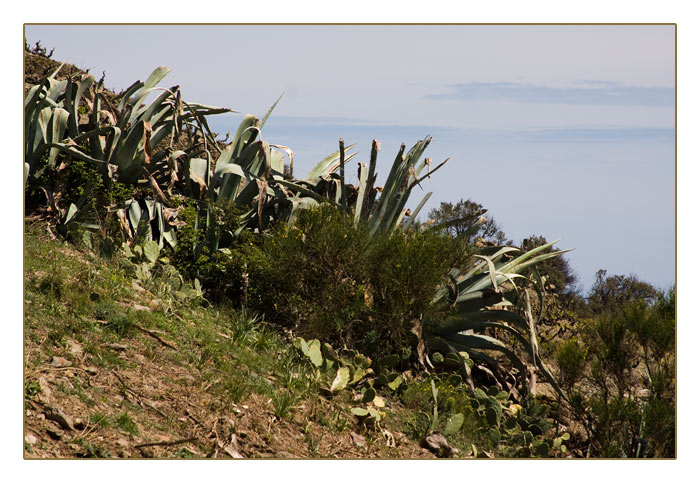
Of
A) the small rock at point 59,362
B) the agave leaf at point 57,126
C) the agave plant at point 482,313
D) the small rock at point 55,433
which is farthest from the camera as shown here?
the agave leaf at point 57,126

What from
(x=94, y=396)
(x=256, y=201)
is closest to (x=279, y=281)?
(x=256, y=201)

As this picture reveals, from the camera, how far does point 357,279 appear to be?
7.05 meters

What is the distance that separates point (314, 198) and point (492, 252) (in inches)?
83.6

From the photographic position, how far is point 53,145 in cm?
779

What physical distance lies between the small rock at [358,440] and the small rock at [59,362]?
2162mm

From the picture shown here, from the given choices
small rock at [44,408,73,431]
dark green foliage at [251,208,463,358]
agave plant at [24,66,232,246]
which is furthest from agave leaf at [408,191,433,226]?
small rock at [44,408,73,431]

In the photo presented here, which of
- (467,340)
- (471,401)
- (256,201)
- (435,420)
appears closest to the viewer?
(435,420)

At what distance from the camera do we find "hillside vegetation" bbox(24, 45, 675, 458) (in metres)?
5.29

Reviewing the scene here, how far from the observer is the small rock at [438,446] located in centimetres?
579

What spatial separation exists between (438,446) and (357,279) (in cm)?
189

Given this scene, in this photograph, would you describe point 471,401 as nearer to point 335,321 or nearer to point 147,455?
point 335,321

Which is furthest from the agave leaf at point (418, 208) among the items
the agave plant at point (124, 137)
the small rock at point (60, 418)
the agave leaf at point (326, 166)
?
the small rock at point (60, 418)

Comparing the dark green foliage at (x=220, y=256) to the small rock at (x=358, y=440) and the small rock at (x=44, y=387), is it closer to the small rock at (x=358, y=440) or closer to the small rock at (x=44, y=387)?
the small rock at (x=358, y=440)

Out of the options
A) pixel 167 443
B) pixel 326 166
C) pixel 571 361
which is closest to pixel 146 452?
pixel 167 443
